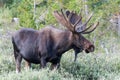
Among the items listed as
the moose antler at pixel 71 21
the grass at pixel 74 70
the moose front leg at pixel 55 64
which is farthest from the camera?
the moose front leg at pixel 55 64

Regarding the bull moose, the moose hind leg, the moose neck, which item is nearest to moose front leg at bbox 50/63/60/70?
the bull moose

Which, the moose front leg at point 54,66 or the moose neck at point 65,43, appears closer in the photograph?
the moose neck at point 65,43

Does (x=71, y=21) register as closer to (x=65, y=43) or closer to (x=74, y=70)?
(x=65, y=43)

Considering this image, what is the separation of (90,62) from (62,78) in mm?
1421

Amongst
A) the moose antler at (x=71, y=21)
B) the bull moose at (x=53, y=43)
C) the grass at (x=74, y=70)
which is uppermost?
the moose antler at (x=71, y=21)

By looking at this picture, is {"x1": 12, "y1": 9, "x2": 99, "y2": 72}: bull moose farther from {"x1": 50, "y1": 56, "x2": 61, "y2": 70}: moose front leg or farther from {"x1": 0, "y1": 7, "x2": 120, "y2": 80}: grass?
{"x1": 0, "y1": 7, "x2": 120, "y2": 80}: grass

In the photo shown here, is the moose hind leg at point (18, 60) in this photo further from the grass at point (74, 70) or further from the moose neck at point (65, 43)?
the moose neck at point (65, 43)

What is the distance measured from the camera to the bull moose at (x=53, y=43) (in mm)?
7793

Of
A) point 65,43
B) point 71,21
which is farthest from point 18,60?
point 71,21

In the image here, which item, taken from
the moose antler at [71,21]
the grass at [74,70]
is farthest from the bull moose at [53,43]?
the grass at [74,70]

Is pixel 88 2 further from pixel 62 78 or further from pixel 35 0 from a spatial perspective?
pixel 62 78

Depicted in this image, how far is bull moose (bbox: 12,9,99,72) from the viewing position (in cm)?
779

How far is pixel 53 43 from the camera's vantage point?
25.8ft

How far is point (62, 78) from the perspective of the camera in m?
7.40
